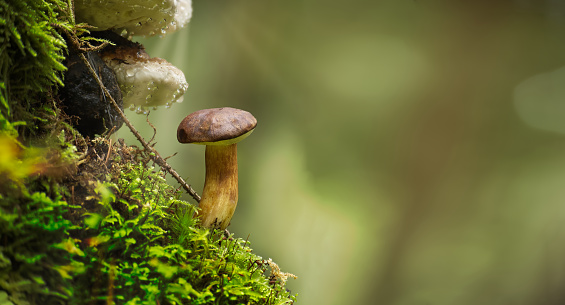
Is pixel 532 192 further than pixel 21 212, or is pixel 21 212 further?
pixel 532 192

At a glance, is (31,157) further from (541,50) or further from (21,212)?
(541,50)

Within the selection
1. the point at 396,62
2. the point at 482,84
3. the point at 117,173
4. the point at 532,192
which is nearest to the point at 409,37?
the point at 396,62

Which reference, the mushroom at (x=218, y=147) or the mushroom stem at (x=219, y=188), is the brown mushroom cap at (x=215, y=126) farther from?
the mushroom stem at (x=219, y=188)

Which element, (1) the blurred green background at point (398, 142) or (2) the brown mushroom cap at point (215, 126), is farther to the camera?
(1) the blurred green background at point (398, 142)

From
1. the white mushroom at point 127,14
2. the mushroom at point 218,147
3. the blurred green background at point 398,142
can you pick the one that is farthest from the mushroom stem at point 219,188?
the blurred green background at point 398,142

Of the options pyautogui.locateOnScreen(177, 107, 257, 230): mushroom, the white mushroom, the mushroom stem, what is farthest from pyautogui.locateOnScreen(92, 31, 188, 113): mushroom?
the mushroom stem

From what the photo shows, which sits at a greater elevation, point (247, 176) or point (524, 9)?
point (524, 9)

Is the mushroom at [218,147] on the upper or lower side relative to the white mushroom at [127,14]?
lower

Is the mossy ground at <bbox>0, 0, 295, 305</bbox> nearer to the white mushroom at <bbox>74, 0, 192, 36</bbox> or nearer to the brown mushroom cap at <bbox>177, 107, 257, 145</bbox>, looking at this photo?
the white mushroom at <bbox>74, 0, 192, 36</bbox>
